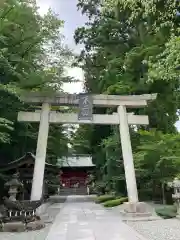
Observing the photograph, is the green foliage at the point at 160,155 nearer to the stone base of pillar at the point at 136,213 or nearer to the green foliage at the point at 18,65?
the stone base of pillar at the point at 136,213

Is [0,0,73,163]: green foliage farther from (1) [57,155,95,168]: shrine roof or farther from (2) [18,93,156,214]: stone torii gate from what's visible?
(1) [57,155,95,168]: shrine roof

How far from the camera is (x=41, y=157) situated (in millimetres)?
15211

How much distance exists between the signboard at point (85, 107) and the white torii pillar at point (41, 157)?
1707 millimetres

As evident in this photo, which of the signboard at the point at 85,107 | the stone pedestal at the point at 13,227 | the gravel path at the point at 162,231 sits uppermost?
the signboard at the point at 85,107

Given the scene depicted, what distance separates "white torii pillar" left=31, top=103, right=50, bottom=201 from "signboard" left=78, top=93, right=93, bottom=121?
1.71m

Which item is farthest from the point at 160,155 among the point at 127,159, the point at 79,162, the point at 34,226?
the point at 79,162

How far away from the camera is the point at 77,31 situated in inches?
1047

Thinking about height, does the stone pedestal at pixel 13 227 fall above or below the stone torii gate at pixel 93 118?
below

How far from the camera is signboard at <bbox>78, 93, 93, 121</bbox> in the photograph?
1619 cm

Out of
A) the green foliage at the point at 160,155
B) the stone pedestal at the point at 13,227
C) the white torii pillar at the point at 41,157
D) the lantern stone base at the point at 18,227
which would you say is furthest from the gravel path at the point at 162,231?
the white torii pillar at the point at 41,157

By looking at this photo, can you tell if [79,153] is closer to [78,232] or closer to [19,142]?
[19,142]

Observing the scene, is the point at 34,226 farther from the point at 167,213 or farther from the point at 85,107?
the point at 85,107

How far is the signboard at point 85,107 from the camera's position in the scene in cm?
1619

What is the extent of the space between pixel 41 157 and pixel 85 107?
342 cm
